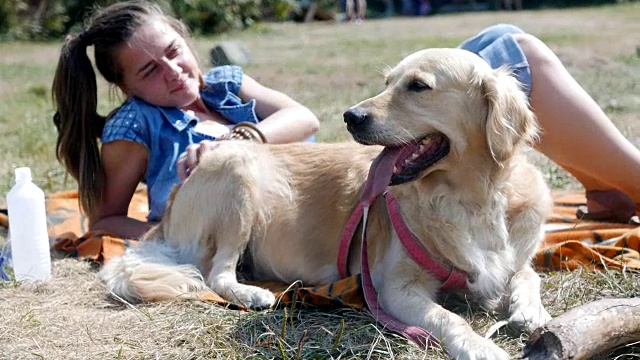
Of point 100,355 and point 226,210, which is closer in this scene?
point 100,355

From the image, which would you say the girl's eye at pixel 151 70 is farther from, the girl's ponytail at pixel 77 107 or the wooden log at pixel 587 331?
the wooden log at pixel 587 331

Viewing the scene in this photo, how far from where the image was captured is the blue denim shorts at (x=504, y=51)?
4.18m

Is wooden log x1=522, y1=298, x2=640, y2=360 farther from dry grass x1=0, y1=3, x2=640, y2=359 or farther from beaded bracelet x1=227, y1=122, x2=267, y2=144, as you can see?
beaded bracelet x1=227, y1=122, x2=267, y2=144

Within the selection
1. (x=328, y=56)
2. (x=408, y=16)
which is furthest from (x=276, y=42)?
(x=408, y=16)

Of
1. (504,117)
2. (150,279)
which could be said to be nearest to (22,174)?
(150,279)

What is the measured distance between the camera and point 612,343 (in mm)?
2654

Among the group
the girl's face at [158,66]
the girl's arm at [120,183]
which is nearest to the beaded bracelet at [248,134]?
the girl's face at [158,66]

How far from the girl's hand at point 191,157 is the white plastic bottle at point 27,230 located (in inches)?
26.6

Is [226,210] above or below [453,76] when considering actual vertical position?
below

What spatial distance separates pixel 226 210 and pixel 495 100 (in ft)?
4.50

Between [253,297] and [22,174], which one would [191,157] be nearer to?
[22,174]

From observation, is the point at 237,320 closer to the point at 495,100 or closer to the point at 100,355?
the point at 100,355

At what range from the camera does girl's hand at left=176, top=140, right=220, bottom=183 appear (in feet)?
13.1

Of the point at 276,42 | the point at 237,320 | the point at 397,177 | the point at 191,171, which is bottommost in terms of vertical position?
the point at 276,42
